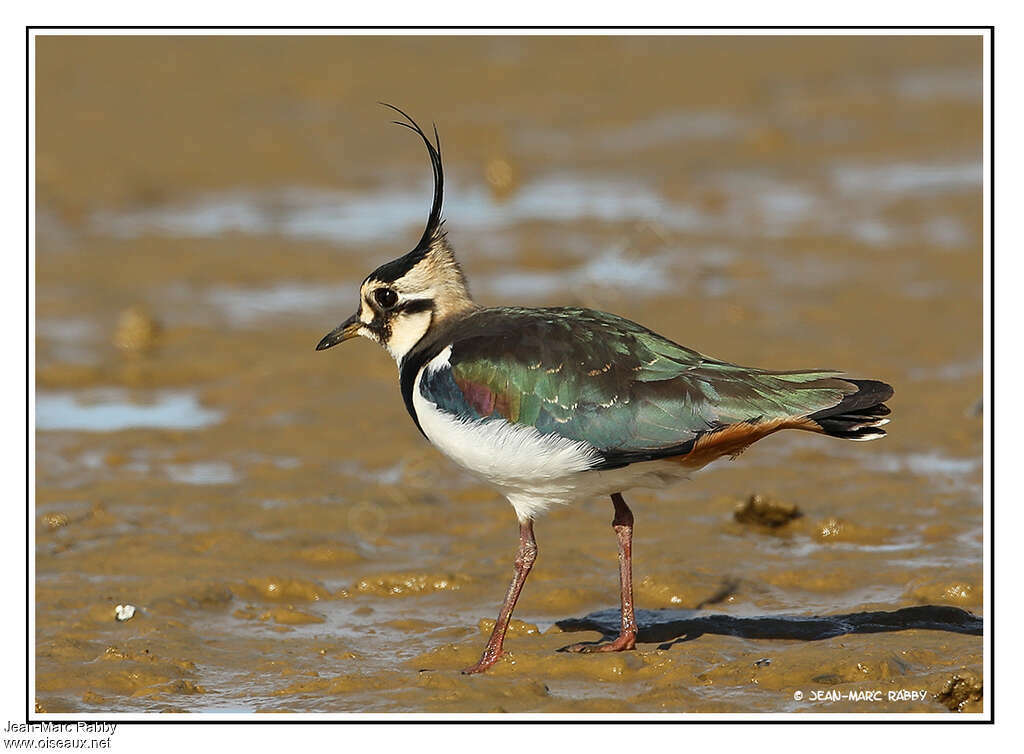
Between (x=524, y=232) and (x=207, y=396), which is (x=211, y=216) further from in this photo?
(x=207, y=396)

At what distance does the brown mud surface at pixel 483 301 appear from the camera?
7.60 metres

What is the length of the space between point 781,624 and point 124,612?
3529 millimetres

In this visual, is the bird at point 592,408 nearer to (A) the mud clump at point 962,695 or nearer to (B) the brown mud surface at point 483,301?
(B) the brown mud surface at point 483,301

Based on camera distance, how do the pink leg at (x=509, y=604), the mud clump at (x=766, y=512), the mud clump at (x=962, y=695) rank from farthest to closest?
the mud clump at (x=766, y=512) → the pink leg at (x=509, y=604) → the mud clump at (x=962, y=695)

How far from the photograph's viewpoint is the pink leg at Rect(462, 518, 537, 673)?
23.9 ft

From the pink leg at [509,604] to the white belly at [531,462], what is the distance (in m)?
0.21

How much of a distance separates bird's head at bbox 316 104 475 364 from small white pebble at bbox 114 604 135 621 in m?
2.05

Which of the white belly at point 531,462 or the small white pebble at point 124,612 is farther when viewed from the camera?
the small white pebble at point 124,612

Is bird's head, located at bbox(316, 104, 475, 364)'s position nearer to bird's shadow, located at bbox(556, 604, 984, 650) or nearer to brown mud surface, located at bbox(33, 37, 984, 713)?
brown mud surface, located at bbox(33, 37, 984, 713)

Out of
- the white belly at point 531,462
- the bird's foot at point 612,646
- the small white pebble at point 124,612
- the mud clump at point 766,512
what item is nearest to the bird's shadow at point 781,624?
the bird's foot at point 612,646

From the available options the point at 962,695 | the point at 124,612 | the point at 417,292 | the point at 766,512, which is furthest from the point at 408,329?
the point at 962,695

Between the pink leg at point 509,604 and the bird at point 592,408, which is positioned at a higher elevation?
the bird at point 592,408

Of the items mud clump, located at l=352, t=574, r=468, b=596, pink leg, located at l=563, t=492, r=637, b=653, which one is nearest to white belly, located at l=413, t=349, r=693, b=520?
pink leg, located at l=563, t=492, r=637, b=653

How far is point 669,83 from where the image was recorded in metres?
21.1
